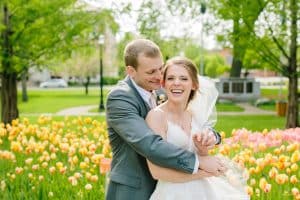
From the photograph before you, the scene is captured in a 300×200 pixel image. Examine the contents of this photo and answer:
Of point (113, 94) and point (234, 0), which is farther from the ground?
point (234, 0)

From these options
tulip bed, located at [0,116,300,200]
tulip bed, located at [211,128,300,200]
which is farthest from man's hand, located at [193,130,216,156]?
tulip bed, located at [0,116,300,200]

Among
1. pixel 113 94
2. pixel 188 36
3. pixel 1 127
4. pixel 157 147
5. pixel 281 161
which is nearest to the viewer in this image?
pixel 157 147

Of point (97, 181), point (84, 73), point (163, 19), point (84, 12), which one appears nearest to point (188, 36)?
point (163, 19)

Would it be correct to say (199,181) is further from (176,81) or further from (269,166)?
(269,166)

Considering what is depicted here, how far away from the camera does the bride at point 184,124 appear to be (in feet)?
9.77

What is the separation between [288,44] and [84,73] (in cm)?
3020

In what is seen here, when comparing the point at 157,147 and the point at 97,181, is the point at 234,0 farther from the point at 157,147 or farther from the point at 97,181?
the point at 157,147

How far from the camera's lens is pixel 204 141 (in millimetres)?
2914

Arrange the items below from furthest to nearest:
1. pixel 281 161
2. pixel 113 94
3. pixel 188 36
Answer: pixel 188 36 < pixel 281 161 < pixel 113 94

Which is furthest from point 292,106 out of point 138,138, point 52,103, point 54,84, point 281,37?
point 54,84

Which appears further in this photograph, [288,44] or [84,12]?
[288,44]

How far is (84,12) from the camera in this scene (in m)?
14.3

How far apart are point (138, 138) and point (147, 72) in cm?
40

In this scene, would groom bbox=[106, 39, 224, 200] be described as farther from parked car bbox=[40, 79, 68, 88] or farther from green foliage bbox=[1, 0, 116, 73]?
parked car bbox=[40, 79, 68, 88]
